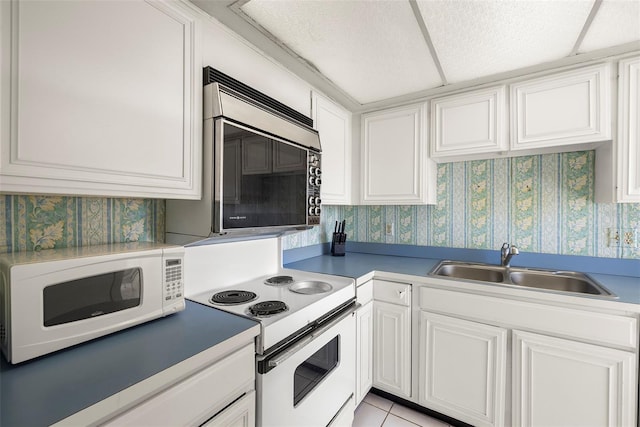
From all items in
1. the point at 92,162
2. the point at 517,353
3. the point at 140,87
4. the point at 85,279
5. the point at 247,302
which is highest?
the point at 140,87

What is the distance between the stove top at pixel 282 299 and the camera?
108 centimetres

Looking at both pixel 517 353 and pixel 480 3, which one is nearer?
pixel 480 3

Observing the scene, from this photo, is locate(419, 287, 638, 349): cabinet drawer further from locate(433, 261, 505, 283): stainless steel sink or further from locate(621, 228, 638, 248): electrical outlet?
locate(621, 228, 638, 248): electrical outlet

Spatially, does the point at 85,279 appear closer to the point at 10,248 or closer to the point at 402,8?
the point at 10,248

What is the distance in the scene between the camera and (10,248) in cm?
93

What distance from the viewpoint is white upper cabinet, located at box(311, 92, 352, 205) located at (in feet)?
6.40

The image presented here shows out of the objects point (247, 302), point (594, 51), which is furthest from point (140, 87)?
point (594, 51)

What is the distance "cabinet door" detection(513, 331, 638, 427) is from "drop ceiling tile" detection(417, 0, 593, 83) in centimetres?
150

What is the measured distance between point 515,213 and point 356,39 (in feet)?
5.41

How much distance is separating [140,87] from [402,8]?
3.57 feet

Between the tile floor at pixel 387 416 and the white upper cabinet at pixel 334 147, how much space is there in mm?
1422

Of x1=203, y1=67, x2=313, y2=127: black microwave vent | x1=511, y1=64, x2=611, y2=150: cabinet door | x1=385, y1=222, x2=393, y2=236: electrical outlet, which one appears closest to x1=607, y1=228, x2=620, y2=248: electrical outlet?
x1=511, y1=64, x2=611, y2=150: cabinet door

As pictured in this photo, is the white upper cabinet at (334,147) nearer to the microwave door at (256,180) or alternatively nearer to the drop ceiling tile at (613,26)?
the microwave door at (256,180)

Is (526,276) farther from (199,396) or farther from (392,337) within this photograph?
(199,396)
